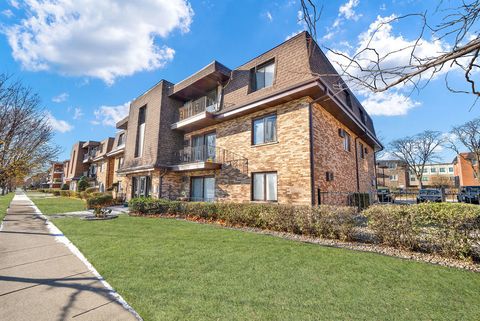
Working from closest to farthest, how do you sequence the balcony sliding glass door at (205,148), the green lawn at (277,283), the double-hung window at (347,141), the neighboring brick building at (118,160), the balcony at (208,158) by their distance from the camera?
the green lawn at (277,283)
the balcony at (208,158)
the double-hung window at (347,141)
the balcony sliding glass door at (205,148)
the neighboring brick building at (118,160)

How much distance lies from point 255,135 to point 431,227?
814 centimetres

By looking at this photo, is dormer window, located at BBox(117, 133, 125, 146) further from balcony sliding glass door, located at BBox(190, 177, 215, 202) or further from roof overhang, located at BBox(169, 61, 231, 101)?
balcony sliding glass door, located at BBox(190, 177, 215, 202)

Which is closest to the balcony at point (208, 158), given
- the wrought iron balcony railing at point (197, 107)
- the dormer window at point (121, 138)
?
the wrought iron balcony railing at point (197, 107)

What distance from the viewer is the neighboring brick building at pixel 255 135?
9.80 m

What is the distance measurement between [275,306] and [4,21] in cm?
1311

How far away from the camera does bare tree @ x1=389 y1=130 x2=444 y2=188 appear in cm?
3947

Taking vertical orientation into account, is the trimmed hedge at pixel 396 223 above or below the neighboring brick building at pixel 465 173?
below

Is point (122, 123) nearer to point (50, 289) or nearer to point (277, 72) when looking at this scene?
point (277, 72)

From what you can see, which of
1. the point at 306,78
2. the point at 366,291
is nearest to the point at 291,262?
the point at 366,291

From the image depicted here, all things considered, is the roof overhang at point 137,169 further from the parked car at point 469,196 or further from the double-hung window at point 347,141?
the parked car at point 469,196

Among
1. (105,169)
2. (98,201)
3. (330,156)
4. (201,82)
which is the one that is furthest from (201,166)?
(105,169)

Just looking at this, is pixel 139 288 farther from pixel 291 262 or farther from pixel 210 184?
pixel 210 184

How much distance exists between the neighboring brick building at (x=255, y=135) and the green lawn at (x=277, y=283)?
474 cm

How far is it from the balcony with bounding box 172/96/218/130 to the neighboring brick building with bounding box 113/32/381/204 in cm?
7
